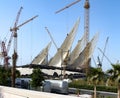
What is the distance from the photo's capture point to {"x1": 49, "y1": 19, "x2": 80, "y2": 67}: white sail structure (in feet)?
390

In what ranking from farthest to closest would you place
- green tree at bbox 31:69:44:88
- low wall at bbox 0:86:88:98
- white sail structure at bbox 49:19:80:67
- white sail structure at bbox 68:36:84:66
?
white sail structure at bbox 68:36:84:66, white sail structure at bbox 49:19:80:67, green tree at bbox 31:69:44:88, low wall at bbox 0:86:88:98

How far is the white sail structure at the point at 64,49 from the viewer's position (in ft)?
390

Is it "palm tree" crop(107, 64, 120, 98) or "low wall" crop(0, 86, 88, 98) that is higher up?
"palm tree" crop(107, 64, 120, 98)

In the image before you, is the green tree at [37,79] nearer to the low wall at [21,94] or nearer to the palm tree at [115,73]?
the low wall at [21,94]

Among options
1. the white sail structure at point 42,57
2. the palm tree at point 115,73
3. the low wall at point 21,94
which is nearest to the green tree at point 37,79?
the low wall at point 21,94

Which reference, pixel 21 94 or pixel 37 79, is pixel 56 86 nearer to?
pixel 37 79

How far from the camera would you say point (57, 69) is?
128 m

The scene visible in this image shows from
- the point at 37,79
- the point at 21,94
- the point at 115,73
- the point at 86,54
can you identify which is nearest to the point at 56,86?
the point at 37,79

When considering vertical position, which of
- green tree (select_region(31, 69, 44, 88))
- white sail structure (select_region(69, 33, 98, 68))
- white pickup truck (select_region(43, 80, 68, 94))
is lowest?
white pickup truck (select_region(43, 80, 68, 94))

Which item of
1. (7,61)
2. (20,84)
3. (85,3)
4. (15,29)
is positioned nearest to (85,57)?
(85,3)

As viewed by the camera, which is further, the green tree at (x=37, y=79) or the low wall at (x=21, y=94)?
the green tree at (x=37, y=79)

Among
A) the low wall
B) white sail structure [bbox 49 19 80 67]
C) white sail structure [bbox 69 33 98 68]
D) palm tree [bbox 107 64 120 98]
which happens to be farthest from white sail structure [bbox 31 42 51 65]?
palm tree [bbox 107 64 120 98]

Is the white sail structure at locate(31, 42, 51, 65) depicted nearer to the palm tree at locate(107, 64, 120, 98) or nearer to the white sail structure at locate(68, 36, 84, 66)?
the white sail structure at locate(68, 36, 84, 66)

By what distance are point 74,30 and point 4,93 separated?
289 feet
